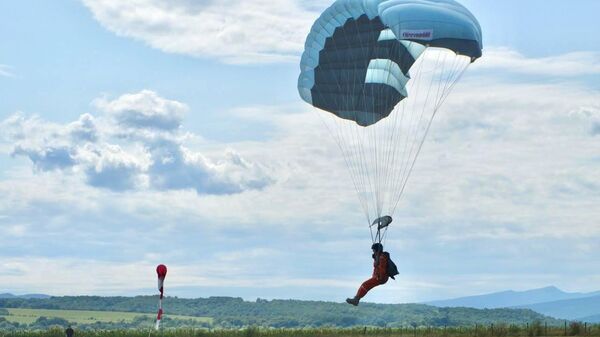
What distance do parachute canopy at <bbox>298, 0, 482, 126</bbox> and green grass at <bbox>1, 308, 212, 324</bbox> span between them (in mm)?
101596

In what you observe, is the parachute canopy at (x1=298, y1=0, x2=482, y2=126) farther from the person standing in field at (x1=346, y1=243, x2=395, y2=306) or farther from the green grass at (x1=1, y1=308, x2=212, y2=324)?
the green grass at (x1=1, y1=308, x2=212, y2=324)

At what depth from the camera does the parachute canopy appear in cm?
4234

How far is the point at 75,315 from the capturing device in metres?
163

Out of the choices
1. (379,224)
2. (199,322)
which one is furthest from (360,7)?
(199,322)

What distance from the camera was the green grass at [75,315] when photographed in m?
149

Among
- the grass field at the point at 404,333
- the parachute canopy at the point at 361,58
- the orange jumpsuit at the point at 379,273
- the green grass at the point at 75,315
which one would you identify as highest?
the parachute canopy at the point at 361,58

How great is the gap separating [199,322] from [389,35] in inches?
4888

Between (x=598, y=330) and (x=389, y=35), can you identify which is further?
(x=598, y=330)

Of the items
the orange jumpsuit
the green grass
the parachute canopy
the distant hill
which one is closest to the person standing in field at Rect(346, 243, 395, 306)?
the orange jumpsuit

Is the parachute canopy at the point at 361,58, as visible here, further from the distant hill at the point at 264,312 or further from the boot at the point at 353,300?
the distant hill at the point at 264,312

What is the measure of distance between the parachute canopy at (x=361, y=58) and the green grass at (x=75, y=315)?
333 feet

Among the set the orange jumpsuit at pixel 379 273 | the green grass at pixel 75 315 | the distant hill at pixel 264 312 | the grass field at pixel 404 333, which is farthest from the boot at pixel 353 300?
the distant hill at pixel 264 312

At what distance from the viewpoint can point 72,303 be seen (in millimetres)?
189875

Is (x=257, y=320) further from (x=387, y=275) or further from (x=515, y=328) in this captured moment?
(x=387, y=275)
